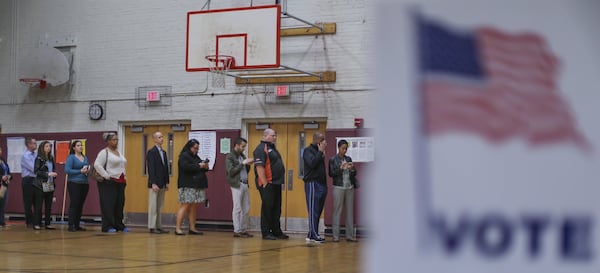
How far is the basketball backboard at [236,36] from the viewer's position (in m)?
12.4

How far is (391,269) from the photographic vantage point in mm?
1516

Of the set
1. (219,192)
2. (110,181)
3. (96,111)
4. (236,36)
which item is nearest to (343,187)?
(236,36)

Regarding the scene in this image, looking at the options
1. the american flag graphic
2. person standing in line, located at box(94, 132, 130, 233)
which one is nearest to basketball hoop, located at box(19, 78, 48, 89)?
person standing in line, located at box(94, 132, 130, 233)

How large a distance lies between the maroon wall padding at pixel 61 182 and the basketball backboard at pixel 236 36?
324cm

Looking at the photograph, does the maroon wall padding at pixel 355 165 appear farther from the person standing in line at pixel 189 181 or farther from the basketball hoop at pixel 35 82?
the basketball hoop at pixel 35 82

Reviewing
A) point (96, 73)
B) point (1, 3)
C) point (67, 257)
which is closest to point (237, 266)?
point (67, 257)

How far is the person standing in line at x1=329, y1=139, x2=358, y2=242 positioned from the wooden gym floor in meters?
0.44

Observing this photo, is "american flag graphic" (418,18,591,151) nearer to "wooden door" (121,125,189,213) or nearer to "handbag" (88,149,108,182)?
"handbag" (88,149,108,182)

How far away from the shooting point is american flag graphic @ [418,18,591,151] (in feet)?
4.98

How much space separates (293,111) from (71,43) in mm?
5035

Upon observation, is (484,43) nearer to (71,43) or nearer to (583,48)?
(583,48)

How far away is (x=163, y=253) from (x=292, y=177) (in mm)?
5138

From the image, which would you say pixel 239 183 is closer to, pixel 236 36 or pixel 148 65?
pixel 236 36

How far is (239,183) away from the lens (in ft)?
38.6
